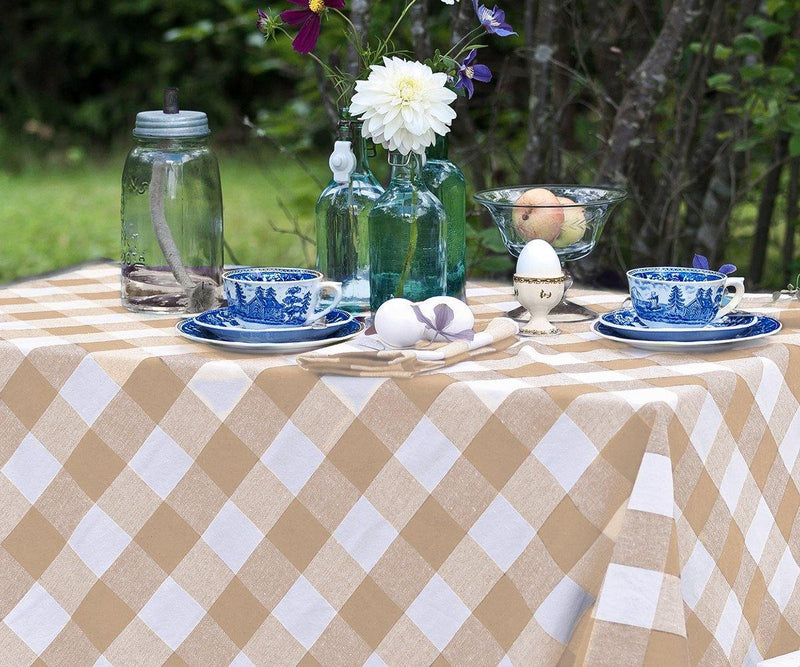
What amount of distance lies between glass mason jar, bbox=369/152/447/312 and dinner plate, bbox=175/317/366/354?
94 millimetres

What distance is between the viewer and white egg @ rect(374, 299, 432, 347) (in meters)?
1.52

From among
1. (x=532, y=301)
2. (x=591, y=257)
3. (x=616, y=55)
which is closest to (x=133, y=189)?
(x=532, y=301)

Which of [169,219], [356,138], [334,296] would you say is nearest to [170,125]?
[169,219]

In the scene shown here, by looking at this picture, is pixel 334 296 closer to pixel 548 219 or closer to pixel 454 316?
pixel 454 316

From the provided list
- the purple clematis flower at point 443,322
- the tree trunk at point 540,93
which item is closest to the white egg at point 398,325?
the purple clematis flower at point 443,322

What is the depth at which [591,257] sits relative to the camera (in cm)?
325

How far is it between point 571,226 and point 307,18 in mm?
488

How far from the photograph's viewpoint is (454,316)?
156 cm

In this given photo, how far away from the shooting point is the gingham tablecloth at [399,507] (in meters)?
1.34

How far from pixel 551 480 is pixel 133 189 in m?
0.89

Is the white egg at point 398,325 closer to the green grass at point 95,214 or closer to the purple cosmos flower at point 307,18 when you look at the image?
the purple cosmos flower at point 307,18

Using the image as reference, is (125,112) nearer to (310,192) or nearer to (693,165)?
(310,192)

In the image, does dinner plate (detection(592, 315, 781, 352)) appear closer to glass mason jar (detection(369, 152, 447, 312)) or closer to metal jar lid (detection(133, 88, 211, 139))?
glass mason jar (detection(369, 152, 447, 312))

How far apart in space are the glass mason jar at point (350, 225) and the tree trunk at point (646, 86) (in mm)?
1339
